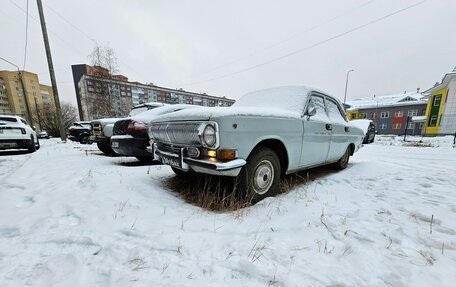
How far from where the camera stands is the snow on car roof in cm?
297

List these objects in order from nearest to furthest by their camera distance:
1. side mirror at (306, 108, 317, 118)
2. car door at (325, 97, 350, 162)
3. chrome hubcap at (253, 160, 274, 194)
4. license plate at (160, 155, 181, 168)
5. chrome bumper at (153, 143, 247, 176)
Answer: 1. chrome bumper at (153, 143, 247, 176)
2. license plate at (160, 155, 181, 168)
3. chrome hubcap at (253, 160, 274, 194)
4. side mirror at (306, 108, 317, 118)
5. car door at (325, 97, 350, 162)

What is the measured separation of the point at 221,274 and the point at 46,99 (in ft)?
320

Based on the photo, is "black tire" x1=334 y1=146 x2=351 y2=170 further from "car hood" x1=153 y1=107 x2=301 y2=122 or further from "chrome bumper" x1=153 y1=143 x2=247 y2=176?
"chrome bumper" x1=153 y1=143 x2=247 y2=176

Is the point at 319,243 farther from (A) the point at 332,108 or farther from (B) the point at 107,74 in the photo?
(B) the point at 107,74

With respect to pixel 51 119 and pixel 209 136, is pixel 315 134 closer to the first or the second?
pixel 209 136

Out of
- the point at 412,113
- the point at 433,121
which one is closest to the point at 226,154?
the point at 433,121

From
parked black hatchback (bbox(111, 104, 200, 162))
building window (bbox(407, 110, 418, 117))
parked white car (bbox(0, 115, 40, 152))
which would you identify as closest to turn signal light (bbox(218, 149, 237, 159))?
parked black hatchback (bbox(111, 104, 200, 162))

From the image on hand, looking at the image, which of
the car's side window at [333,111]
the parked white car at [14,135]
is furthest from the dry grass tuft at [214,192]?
the parked white car at [14,135]

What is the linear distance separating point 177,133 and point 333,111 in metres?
3.21

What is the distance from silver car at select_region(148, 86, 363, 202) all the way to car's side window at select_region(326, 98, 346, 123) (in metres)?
0.09

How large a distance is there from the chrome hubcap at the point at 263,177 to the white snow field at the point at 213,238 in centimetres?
21

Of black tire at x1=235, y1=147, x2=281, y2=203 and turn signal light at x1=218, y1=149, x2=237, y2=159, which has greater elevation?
turn signal light at x1=218, y1=149, x2=237, y2=159

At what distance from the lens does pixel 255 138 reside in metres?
2.19

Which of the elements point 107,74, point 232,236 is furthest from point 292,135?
point 107,74
